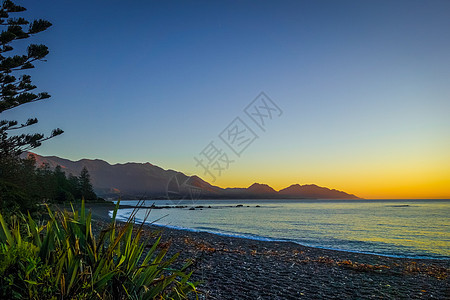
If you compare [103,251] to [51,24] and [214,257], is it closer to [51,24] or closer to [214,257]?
[214,257]

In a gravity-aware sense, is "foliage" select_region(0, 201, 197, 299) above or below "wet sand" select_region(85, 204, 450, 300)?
above

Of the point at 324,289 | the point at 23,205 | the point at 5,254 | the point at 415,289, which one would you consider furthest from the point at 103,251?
the point at 23,205

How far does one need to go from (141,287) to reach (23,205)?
53.1 ft

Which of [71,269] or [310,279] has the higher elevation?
[71,269]

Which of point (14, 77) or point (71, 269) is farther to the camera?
point (14, 77)

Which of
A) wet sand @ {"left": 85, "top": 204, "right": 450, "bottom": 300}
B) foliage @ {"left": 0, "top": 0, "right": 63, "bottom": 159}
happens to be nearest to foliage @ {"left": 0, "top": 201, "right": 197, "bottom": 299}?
wet sand @ {"left": 85, "top": 204, "right": 450, "bottom": 300}

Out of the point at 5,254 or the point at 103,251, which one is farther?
the point at 103,251

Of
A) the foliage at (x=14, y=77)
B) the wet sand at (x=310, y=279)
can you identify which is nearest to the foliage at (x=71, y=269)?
the wet sand at (x=310, y=279)

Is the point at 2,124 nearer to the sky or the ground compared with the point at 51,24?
nearer to the ground

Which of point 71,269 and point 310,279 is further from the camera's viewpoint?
point 310,279

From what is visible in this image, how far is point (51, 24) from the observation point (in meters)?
14.2

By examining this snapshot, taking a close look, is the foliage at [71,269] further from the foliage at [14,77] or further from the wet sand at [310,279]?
the foliage at [14,77]

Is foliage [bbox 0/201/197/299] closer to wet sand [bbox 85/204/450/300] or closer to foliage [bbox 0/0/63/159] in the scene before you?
wet sand [bbox 85/204/450/300]

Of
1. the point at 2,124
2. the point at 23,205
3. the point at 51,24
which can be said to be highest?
the point at 51,24
